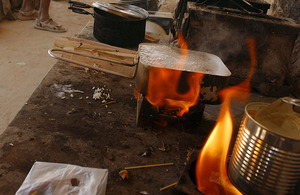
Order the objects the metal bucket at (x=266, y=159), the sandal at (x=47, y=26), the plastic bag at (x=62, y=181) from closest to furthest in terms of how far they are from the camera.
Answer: the metal bucket at (x=266, y=159) < the plastic bag at (x=62, y=181) < the sandal at (x=47, y=26)

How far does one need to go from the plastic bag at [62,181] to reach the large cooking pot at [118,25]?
96.7 inches

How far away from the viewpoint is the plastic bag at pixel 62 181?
140cm

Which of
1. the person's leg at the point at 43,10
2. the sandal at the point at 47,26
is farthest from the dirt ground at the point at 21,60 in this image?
the person's leg at the point at 43,10

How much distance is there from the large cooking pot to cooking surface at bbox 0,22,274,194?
1.00 m

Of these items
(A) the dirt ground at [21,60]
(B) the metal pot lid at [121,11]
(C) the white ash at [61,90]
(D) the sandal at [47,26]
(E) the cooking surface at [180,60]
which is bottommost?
(A) the dirt ground at [21,60]

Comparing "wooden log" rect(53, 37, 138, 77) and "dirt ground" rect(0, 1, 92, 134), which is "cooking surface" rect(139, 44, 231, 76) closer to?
"wooden log" rect(53, 37, 138, 77)

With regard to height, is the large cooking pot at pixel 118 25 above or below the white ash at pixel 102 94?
above

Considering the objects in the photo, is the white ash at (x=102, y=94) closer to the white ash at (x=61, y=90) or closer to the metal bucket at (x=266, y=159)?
the white ash at (x=61, y=90)

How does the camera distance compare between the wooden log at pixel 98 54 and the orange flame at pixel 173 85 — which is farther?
the wooden log at pixel 98 54

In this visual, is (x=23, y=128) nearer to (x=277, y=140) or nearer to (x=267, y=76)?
(x=277, y=140)

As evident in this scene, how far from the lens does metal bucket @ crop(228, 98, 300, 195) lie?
1244 millimetres

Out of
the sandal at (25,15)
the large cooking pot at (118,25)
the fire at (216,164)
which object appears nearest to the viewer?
the fire at (216,164)

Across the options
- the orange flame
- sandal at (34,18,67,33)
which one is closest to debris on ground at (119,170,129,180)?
the orange flame

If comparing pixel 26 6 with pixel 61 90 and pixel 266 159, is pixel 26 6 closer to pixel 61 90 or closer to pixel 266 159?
pixel 61 90
